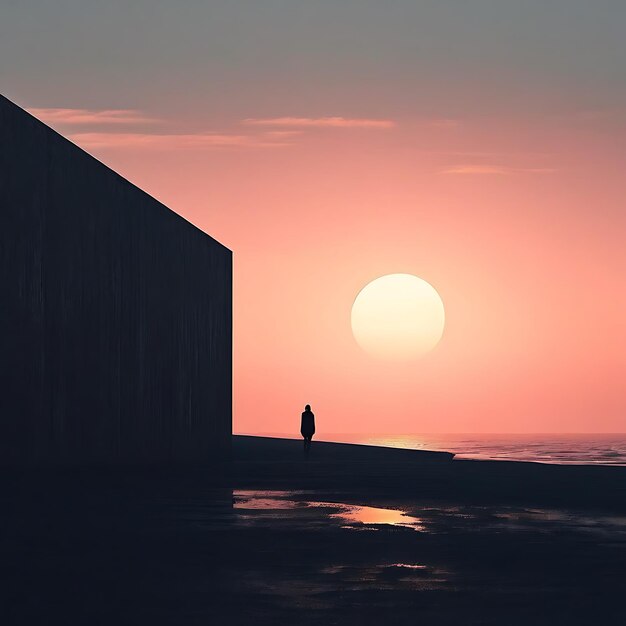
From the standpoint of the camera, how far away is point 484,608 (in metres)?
8.22

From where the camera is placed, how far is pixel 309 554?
1103 cm

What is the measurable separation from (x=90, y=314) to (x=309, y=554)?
16.5 meters

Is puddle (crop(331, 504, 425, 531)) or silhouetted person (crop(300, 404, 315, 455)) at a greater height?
silhouetted person (crop(300, 404, 315, 455))

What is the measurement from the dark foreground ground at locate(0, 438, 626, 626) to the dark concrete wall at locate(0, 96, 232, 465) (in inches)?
132

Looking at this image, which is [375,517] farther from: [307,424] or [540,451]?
[540,451]

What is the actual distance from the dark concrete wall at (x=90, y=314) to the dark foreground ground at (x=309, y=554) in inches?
132

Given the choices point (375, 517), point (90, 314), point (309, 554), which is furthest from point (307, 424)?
point (309, 554)

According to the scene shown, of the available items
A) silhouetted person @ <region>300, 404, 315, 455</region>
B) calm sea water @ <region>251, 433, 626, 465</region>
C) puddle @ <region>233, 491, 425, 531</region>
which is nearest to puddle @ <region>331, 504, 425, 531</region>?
puddle @ <region>233, 491, 425, 531</region>

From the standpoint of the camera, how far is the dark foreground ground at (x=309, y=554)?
26.6ft

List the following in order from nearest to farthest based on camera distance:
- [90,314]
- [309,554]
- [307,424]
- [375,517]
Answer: [309,554]
[375,517]
[90,314]
[307,424]

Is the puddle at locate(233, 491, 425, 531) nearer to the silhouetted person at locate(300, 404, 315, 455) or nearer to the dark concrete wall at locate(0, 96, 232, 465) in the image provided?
the dark concrete wall at locate(0, 96, 232, 465)

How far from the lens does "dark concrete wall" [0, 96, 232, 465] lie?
22.6 metres

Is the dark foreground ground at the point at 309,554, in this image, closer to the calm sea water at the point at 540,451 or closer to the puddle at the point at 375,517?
the puddle at the point at 375,517

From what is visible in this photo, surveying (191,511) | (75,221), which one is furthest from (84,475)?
(191,511)
